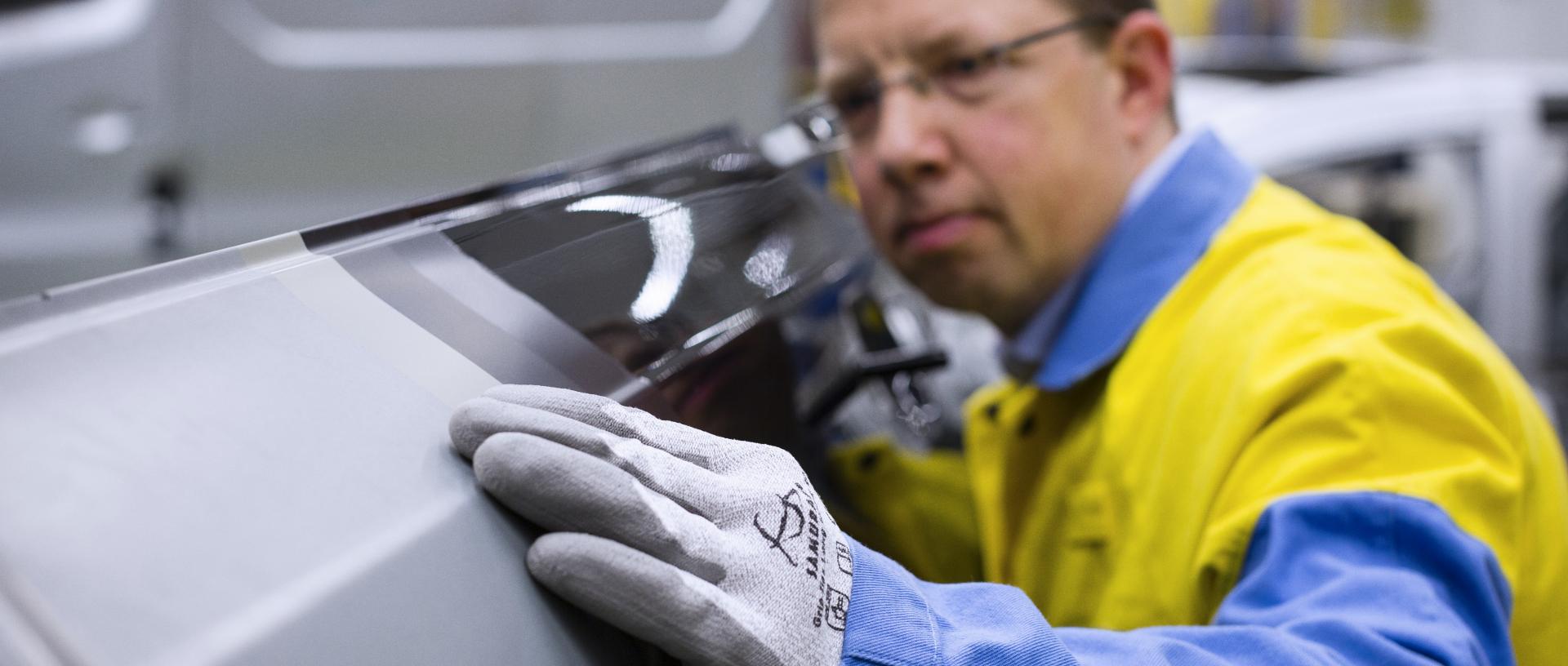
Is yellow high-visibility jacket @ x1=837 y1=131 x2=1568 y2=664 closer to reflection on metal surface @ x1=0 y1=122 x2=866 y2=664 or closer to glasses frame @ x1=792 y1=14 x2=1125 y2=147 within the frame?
glasses frame @ x1=792 y1=14 x2=1125 y2=147

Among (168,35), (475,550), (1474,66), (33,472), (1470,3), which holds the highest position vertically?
(168,35)

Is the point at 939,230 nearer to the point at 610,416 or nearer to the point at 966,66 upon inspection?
the point at 966,66

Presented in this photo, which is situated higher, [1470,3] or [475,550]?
[475,550]

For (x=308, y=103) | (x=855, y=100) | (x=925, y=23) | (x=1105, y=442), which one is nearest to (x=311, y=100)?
(x=308, y=103)

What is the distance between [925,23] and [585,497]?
101 centimetres

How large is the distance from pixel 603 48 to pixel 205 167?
0.79 metres

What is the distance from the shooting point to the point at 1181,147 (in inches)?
61.9

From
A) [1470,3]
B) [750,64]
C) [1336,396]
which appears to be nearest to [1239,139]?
[750,64]

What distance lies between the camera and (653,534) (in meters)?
0.66

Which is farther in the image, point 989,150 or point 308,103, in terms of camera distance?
point 308,103

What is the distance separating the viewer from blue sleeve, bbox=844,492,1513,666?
2.55 feet

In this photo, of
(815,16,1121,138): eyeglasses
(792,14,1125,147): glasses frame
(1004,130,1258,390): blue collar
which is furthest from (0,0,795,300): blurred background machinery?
(1004,130,1258,390): blue collar

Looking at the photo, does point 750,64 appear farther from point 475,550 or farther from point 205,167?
point 475,550

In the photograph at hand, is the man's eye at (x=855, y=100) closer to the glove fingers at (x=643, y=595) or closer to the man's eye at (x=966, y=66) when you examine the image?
the man's eye at (x=966, y=66)
